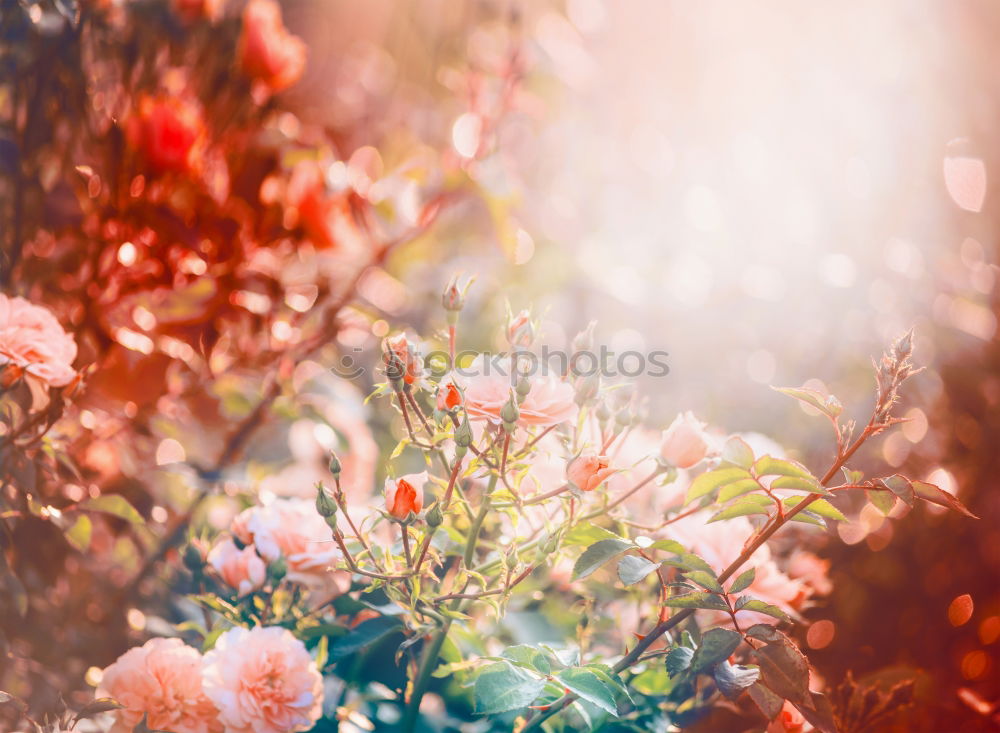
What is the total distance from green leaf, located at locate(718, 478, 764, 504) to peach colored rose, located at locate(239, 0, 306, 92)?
67 cm

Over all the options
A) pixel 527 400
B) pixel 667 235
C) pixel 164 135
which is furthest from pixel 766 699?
pixel 667 235

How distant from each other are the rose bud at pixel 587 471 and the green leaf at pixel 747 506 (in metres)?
0.09

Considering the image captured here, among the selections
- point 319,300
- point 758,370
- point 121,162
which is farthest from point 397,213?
point 758,370

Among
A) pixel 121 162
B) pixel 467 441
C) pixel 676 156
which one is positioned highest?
pixel 676 156

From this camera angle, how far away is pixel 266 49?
781mm

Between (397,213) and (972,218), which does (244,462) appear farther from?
(972,218)

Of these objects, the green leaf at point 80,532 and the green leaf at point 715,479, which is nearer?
the green leaf at point 715,479

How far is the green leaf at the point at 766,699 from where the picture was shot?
414 millimetres

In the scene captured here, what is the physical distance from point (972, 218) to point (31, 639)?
143 centimetres

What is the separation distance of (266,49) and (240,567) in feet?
1.86

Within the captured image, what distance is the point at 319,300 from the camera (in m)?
0.77

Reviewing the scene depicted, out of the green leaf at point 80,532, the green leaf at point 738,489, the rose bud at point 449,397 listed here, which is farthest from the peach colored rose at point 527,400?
the green leaf at point 80,532

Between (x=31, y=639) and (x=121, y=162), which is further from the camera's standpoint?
(x=121, y=162)

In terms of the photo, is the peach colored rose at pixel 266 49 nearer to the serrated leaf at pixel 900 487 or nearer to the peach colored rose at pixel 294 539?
the peach colored rose at pixel 294 539
